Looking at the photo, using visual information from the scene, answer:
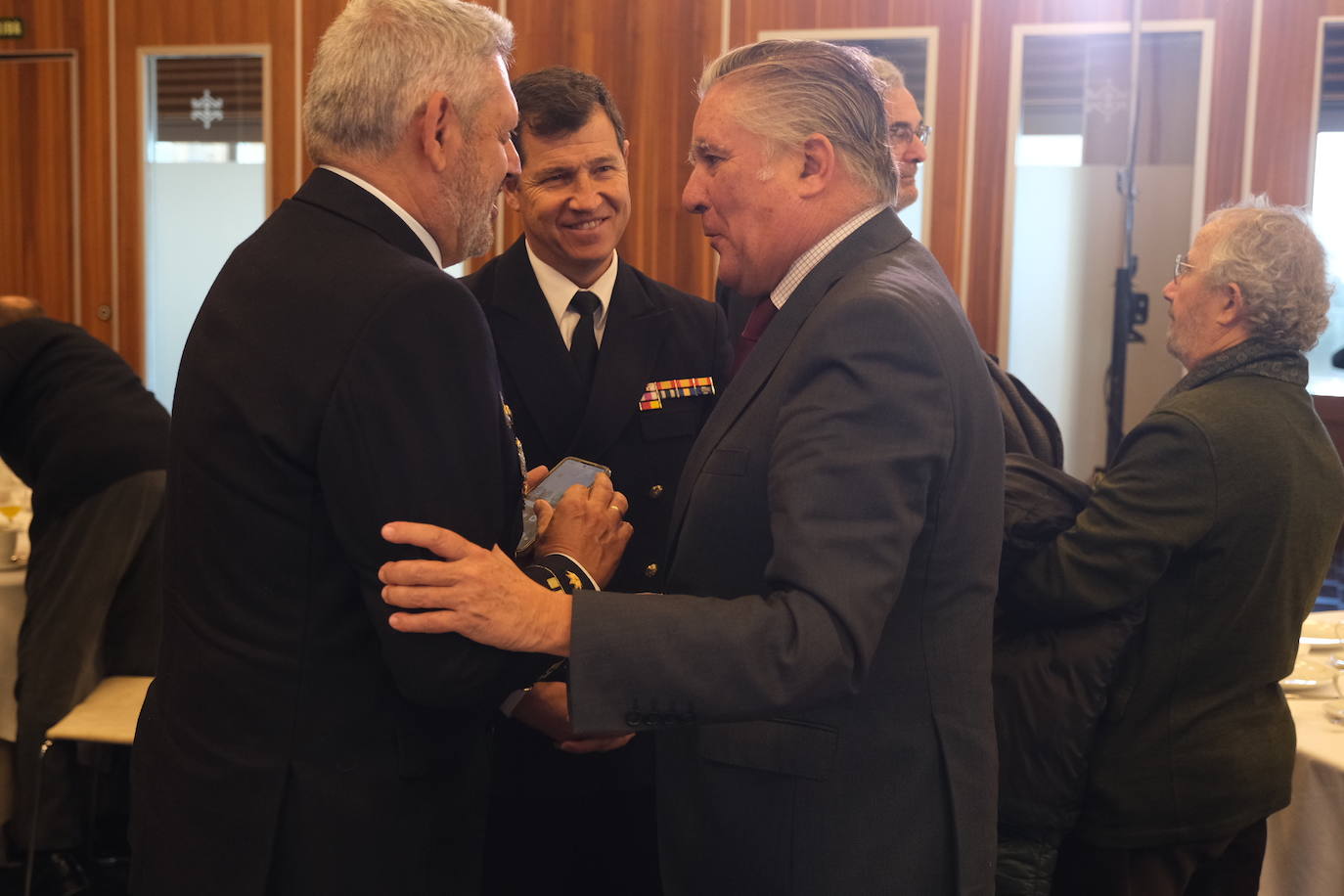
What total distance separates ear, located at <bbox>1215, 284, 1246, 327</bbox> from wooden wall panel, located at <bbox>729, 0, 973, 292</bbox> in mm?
4220

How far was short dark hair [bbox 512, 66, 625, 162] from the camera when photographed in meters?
2.10

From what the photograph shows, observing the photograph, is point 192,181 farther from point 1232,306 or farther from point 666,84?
point 1232,306

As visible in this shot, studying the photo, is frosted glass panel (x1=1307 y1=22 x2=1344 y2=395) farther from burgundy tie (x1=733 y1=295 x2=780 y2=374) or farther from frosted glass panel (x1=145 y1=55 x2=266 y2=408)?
frosted glass panel (x1=145 y1=55 x2=266 y2=408)

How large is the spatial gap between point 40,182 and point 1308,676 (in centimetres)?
773

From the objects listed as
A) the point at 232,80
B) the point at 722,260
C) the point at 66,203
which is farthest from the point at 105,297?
the point at 722,260

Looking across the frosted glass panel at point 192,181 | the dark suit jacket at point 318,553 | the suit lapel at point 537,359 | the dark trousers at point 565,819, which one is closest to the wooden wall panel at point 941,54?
the frosted glass panel at point 192,181

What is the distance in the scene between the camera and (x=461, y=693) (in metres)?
1.27

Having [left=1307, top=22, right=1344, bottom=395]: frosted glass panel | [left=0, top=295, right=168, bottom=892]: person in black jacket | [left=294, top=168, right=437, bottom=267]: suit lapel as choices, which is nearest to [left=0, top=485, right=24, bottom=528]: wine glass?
[left=0, top=295, right=168, bottom=892]: person in black jacket

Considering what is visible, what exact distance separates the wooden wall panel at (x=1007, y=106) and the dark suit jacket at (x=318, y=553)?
5.50 metres

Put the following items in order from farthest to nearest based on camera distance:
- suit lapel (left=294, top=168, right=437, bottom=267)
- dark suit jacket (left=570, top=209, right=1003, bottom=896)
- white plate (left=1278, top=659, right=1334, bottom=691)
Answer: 1. white plate (left=1278, top=659, right=1334, bottom=691)
2. suit lapel (left=294, top=168, right=437, bottom=267)
3. dark suit jacket (left=570, top=209, right=1003, bottom=896)

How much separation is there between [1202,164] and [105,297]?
6.53 meters

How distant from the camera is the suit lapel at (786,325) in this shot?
1.36m

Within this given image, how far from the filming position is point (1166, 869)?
80.3 inches

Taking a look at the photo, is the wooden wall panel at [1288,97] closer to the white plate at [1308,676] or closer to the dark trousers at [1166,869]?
the white plate at [1308,676]
